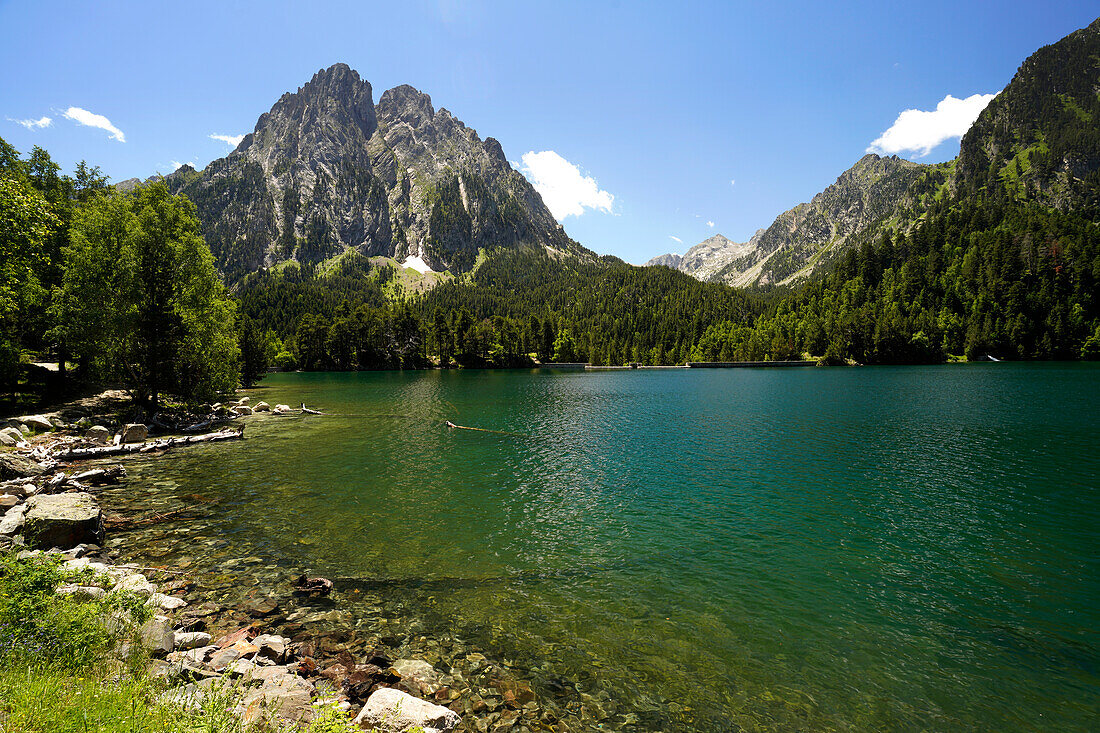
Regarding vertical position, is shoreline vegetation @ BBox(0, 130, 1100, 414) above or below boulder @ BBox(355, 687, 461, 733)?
above

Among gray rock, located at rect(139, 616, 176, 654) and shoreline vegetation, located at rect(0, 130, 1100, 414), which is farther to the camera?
shoreline vegetation, located at rect(0, 130, 1100, 414)

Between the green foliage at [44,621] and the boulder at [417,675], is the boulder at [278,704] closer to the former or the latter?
the boulder at [417,675]

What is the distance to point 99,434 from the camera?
3575cm

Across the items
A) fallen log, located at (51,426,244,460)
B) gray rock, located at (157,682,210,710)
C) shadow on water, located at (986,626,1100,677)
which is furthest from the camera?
fallen log, located at (51,426,244,460)

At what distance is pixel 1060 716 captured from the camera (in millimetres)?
10281

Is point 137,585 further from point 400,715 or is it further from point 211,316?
point 211,316

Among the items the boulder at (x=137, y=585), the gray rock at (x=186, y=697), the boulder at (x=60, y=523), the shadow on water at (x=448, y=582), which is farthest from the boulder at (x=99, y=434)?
the gray rock at (x=186, y=697)

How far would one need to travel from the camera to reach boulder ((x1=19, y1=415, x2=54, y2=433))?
34.0m

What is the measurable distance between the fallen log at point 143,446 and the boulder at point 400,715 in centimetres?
3633

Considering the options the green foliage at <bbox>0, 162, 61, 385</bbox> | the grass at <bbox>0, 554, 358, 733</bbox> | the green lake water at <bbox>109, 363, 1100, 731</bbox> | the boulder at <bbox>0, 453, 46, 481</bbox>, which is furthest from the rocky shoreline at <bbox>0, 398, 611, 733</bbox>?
the green foliage at <bbox>0, 162, 61, 385</bbox>

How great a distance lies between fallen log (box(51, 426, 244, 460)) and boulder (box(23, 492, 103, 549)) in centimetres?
1714

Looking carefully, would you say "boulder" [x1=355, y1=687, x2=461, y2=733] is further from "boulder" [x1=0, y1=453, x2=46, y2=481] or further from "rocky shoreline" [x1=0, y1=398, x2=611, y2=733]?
"boulder" [x1=0, y1=453, x2=46, y2=481]

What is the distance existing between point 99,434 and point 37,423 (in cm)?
384

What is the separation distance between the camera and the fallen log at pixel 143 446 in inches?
1202
